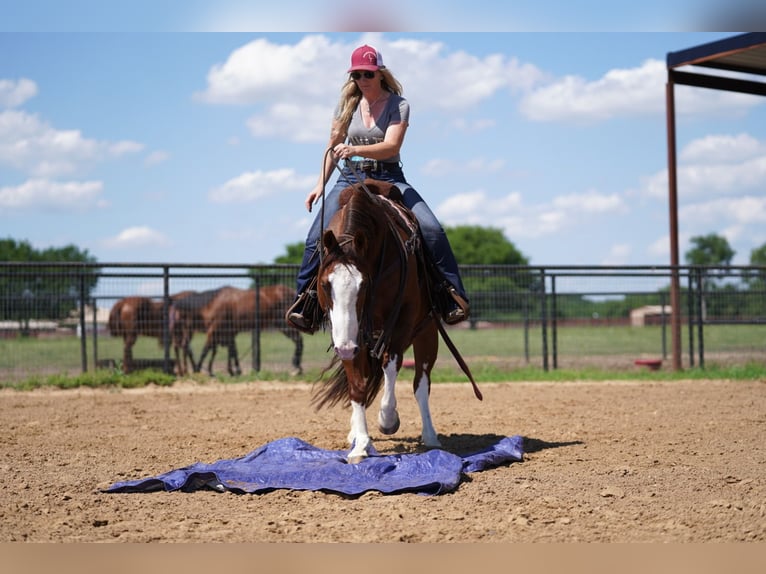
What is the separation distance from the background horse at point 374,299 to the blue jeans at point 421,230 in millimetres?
126

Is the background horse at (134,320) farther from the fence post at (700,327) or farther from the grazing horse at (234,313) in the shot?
the fence post at (700,327)

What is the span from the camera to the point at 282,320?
14.0m

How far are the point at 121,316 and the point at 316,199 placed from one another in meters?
8.04

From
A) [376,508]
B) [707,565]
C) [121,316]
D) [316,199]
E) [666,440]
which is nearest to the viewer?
[707,565]

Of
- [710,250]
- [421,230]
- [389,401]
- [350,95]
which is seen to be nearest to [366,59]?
[350,95]

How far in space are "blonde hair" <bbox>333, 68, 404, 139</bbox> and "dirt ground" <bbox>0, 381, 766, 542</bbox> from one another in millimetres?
2420

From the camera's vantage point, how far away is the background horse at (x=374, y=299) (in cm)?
496

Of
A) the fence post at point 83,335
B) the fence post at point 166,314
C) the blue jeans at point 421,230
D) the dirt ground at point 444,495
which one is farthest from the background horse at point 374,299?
the fence post at point 83,335

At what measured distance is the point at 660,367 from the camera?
14.3 meters

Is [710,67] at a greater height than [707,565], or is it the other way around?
[710,67]

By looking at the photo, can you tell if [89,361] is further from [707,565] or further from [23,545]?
[707,565]

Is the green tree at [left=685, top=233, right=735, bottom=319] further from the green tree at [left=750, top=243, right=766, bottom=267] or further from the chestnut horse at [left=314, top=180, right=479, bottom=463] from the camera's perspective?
the chestnut horse at [left=314, top=180, right=479, bottom=463]

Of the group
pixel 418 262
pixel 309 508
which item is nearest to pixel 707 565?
pixel 309 508

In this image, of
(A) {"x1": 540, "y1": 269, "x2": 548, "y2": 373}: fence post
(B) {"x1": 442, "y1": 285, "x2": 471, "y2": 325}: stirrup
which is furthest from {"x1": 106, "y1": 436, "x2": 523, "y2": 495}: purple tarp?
(A) {"x1": 540, "y1": 269, "x2": 548, "y2": 373}: fence post
